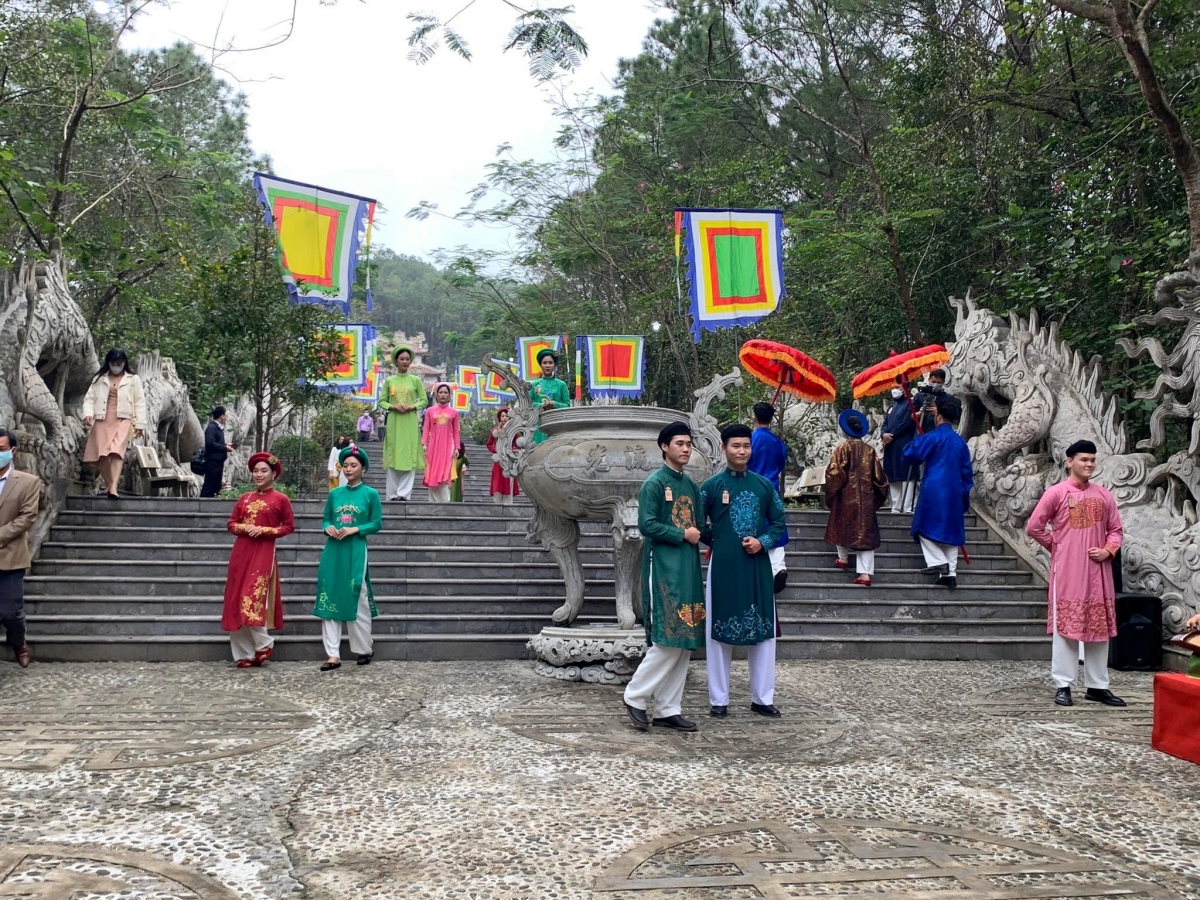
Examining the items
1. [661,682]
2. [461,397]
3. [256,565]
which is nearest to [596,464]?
[661,682]

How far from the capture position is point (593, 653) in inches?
221

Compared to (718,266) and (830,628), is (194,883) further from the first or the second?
(718,266)

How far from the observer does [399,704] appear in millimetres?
5117

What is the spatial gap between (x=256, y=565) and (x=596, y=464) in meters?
2.28

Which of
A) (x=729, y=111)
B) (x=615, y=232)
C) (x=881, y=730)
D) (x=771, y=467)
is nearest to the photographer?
(x=881, y=730)

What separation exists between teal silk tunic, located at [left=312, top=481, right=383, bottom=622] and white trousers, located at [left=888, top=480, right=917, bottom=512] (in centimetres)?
567

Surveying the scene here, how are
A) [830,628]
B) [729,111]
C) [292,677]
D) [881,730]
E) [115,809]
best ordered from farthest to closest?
[729,111] < [830,628] < [292,677] < [881,730] < [115,809]

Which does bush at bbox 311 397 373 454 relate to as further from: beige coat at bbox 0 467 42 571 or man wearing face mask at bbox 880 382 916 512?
beige coat at bbox 0 467 42 571

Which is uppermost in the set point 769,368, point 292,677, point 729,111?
point 729,111

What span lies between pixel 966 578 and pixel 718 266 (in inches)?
169

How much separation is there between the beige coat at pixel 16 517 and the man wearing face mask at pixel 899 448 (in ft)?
22.1

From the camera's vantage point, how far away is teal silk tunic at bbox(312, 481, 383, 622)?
6184mm

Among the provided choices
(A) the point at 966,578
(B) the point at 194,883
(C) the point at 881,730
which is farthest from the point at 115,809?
(A) the point at 966,578

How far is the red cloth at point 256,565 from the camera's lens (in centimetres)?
608
